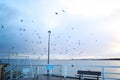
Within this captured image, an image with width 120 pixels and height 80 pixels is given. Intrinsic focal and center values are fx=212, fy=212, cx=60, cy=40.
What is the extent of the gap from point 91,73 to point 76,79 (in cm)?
162

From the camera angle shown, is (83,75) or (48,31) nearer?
(83,75)

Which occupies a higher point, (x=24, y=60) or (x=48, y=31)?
(x=48, y=31)

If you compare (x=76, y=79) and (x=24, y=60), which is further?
(x=24, y=60)

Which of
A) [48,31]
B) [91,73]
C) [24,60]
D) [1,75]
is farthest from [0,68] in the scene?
[48,31]

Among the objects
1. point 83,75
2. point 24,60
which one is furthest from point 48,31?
point 83,75

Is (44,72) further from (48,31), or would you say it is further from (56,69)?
(48,31)

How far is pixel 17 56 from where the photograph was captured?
2514cm

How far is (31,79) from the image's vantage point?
1522 cm

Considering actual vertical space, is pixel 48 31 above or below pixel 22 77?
above

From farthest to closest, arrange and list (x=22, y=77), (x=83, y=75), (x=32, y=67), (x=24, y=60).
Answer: (x=24, y=60) → (x=32, y=67) → (x=22, y=77) → (x=83, y=75)

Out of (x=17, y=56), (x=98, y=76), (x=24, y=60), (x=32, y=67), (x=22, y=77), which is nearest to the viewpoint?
(x=98, y=76)

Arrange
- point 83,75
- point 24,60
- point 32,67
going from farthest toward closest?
point 24,60, point 32,67, point 83,75

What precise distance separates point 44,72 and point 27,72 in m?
4.01

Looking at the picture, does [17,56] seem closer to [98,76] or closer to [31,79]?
[31,79]
